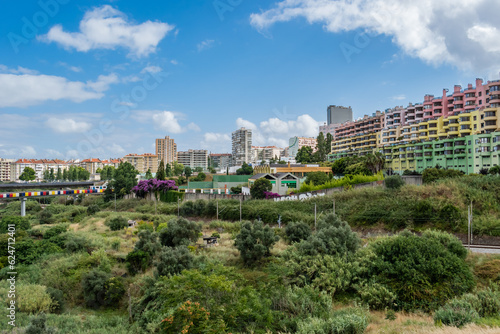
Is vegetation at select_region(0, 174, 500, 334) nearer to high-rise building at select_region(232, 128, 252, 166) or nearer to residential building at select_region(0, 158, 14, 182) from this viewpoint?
high-rise building at select_region(232, 128, 252, 166)

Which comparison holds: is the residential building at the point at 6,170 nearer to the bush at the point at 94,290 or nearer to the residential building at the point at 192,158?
the residential building at the point at 192,158

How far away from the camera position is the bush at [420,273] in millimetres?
12156

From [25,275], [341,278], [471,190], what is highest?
[471,190]

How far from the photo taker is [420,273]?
1282 cm

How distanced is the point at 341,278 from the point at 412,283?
8.71 ft

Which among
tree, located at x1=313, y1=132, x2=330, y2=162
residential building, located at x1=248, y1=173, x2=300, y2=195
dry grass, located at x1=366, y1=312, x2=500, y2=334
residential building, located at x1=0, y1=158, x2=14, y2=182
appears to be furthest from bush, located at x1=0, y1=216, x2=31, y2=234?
residential building, located at x1=0, y1=158, x2=14, y2=182

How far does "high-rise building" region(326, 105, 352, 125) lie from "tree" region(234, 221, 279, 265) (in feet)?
448

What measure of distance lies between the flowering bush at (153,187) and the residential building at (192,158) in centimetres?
13868

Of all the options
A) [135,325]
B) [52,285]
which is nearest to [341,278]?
[135,325]

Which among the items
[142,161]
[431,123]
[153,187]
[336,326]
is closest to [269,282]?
[336,326]

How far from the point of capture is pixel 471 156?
51.8 metres

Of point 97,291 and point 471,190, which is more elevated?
point 471,190

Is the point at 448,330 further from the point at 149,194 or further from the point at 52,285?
the point at 149,194

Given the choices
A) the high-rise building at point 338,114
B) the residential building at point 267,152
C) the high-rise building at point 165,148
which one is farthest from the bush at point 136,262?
the high-rise building at point 165,148
